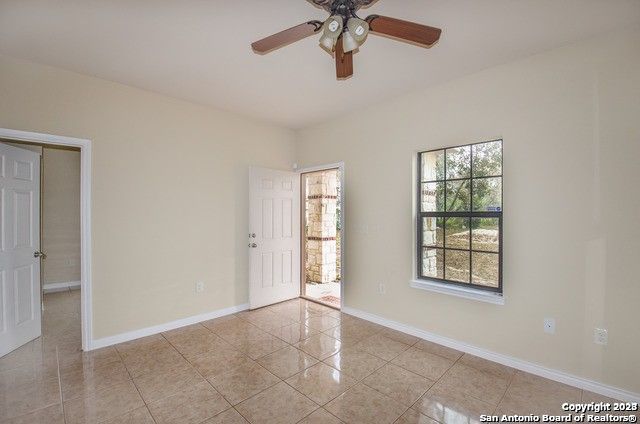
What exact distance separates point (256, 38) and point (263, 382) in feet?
8.66

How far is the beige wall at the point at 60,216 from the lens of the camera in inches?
194

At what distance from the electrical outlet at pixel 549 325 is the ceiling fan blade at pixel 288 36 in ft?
9.00

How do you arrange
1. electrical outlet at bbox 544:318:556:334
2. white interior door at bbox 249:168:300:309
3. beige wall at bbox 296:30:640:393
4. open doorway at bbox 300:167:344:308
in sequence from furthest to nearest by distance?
1. open doorway at bbox 300:167:344:308
2. white interior door at bbox 249:168:300:309
3. electrical outlet at bbox 544:318:556:334
4. beige wall at bbox 296:30:640:393

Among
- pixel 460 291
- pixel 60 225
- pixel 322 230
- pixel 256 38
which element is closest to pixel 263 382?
pixel 460 291

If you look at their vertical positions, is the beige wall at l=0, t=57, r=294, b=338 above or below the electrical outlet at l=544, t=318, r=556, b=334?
above

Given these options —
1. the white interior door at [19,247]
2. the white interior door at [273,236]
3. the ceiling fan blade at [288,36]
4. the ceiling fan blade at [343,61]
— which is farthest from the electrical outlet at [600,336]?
the white interior door at [19,247]

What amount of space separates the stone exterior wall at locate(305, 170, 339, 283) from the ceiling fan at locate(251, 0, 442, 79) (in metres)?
3.71

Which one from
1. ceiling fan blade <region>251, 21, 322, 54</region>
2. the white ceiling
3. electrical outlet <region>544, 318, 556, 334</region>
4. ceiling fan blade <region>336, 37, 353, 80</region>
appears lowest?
electrical outlet <region>544, 318, 556, 334</region>

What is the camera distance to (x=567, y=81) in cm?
229

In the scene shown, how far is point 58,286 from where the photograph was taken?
5.01m

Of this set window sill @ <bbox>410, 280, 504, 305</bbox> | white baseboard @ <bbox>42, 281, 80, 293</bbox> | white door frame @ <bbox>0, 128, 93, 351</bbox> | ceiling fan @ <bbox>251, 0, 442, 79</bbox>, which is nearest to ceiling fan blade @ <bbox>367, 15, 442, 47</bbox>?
ceiling fan @ <bbox>251, 0, 442, 79</bbox>

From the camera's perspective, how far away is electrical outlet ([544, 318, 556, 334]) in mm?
2348

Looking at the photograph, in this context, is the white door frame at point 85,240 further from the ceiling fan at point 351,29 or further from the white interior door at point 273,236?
the ceiling fan at point 351,29

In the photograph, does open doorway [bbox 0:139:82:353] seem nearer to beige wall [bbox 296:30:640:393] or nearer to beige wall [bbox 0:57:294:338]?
beige wall [bbox 0:57:294:338]
